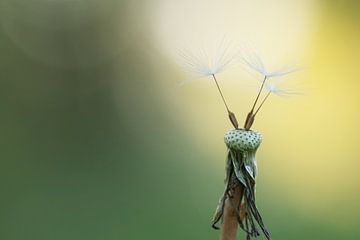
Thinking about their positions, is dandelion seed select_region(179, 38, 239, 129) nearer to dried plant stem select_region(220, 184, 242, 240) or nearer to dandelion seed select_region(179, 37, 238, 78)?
dandelion seed select_region(179, 37, 238, 78)

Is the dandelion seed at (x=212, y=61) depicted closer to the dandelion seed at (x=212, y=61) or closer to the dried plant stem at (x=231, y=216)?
the dandelion seed at (x=212, y=61)

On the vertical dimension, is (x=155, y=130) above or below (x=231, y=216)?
above

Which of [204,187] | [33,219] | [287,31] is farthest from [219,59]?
[33,219]

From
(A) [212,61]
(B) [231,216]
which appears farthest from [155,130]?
(B) [231,216]

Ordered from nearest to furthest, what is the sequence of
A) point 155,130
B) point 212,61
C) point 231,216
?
point 231,216 < point 212,61 < point 155,130

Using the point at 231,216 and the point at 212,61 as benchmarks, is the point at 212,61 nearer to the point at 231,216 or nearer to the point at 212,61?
the point at 212,61

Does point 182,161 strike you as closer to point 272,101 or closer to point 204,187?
point 204,187

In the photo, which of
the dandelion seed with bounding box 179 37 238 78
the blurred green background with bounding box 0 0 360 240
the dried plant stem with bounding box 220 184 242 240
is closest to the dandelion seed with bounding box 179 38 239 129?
the dandelion seed with bounding box 179 37 238 78
